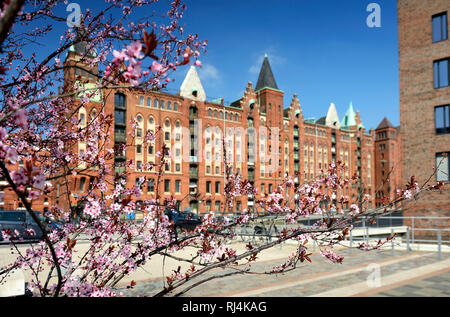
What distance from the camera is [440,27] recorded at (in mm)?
23250

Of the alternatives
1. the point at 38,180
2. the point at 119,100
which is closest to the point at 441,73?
the point at 38,180

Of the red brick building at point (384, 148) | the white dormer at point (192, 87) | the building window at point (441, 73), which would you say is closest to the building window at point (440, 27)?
the building window at point (441, 73)

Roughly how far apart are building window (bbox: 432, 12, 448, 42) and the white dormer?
3754cm

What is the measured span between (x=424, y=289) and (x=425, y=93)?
20.0 meters

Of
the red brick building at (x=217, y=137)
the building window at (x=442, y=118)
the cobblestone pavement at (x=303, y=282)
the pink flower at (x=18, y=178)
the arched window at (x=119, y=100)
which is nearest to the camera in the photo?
the pink flower at (x=18, y=178)

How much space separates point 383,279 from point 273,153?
55973 mm

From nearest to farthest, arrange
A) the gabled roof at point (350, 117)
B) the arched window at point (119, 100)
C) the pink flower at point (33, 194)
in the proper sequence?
the pink flower at point (33, 194) < the arched window at point (119, 100) < the gabled roof at point (350, 117)

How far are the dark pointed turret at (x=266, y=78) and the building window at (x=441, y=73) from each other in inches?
1717

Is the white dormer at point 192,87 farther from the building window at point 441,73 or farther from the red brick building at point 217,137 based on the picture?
the building window at point 441,73

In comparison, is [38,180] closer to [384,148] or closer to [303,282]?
[303,282]

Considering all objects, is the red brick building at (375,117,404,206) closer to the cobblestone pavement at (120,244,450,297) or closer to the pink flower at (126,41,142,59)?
the cobblestone pavement at (120,244,450,297)

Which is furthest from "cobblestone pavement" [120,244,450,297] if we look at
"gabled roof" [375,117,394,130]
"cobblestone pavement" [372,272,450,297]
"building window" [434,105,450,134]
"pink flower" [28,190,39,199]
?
"gabled roof" [375,117,394,130]

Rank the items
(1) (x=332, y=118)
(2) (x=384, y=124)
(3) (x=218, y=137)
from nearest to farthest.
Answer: (3) (x=218, y=137), (1) (x=332, y=118), (2) (x=384, y=124)

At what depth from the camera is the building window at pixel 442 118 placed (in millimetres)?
22812
